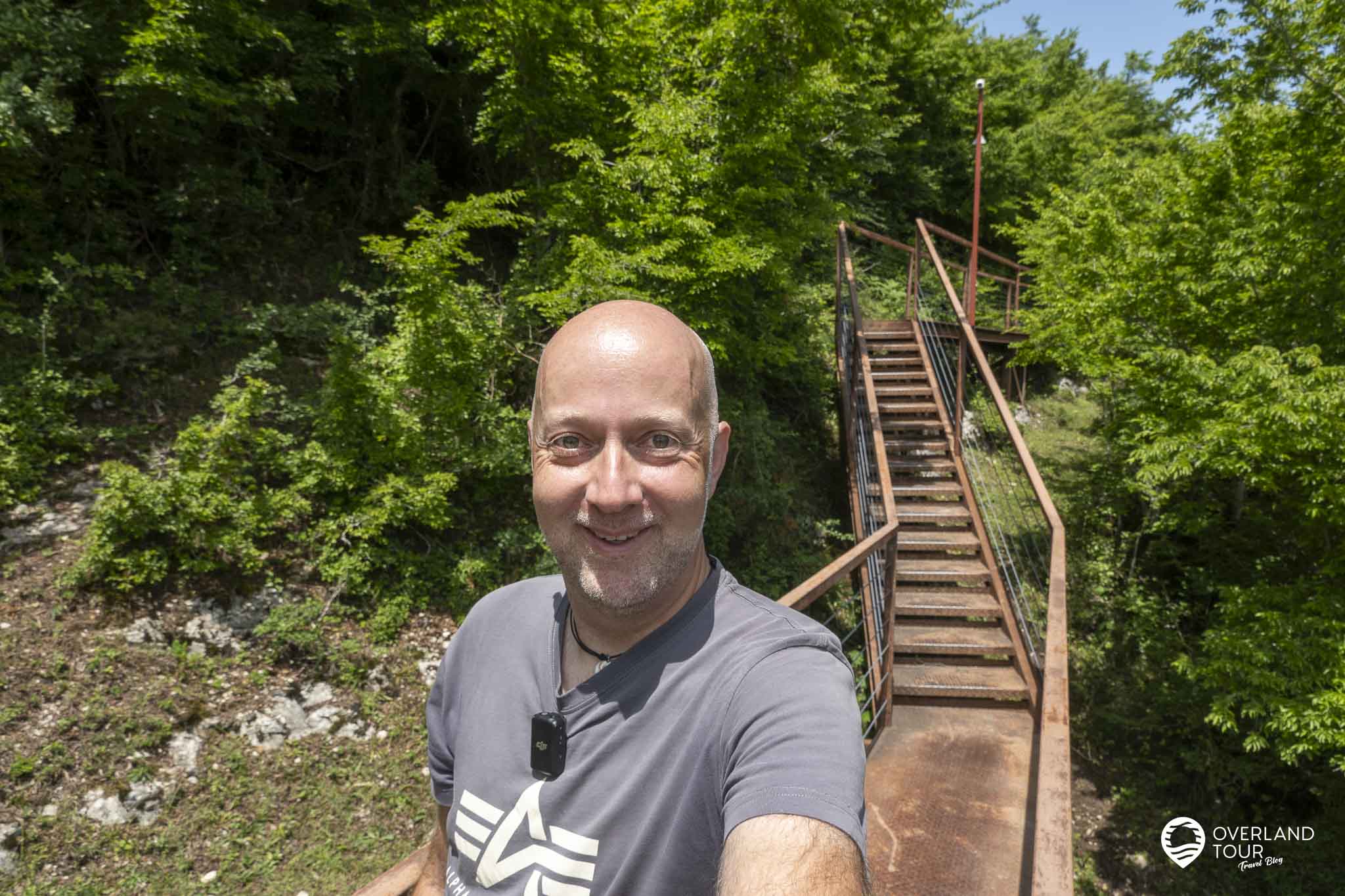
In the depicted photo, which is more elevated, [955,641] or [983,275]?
[983,275]

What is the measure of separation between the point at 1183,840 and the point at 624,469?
885 cm

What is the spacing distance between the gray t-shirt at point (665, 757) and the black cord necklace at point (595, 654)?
50mm

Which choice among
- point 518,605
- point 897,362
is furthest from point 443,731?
point 897,362

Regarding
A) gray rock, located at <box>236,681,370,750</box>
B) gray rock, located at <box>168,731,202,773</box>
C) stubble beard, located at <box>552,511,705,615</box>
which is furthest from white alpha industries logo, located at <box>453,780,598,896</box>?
gray rock, located at <box>236,681,370,750</box>

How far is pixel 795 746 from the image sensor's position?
931 mm

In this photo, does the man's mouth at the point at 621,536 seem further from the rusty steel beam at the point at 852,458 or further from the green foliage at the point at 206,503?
the green foliage at the point at 206,503

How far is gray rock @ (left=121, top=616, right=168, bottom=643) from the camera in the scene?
5.07 metres

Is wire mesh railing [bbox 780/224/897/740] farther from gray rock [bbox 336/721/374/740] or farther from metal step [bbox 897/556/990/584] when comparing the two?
gray rock [bbox 336/721/374/740]

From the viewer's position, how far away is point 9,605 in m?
4.91

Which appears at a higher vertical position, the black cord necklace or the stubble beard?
the stubble beard

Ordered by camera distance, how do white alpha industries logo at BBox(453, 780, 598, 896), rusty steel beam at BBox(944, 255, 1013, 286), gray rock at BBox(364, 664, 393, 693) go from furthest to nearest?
1. rusty steel beam at BBox(944, 255, 1013, 286)
2. gray rock at BBox(364, 664, 393, 693)
3. white alpha industries logo at BBox(453, 780, 598, 896)

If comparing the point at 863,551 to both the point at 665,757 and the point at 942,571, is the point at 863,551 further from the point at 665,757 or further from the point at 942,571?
the point at 942,571

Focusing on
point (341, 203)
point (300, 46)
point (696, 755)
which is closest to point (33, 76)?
point (300, 46)

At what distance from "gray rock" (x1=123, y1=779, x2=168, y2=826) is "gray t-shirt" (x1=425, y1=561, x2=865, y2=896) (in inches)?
178
